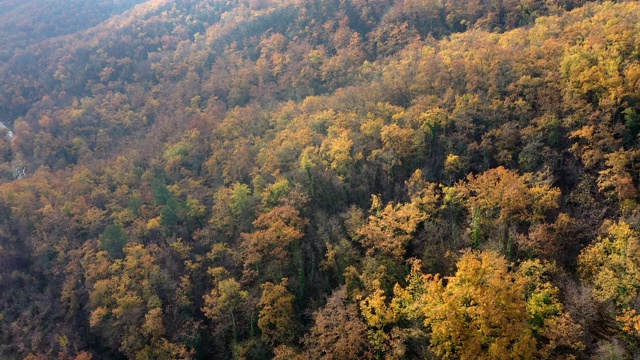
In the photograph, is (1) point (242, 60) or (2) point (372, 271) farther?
(1) point (242, 60)

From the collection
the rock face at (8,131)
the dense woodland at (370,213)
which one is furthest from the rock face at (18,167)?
the rock face at (8,131)

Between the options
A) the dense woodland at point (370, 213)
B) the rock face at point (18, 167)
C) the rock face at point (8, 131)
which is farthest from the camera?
the rock face at point (8, 131)

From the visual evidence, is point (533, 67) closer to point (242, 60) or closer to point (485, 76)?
point (485, 76)

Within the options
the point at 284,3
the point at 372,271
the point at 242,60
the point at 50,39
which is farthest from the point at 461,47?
the point at 50,39

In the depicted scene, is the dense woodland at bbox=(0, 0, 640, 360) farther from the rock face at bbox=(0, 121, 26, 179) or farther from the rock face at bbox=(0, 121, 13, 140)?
the rock face at bbox=(0, 121, 13, 140)

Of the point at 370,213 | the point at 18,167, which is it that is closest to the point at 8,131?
the point at 18,167

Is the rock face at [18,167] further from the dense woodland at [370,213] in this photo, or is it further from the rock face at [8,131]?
the rock face at [8,131]

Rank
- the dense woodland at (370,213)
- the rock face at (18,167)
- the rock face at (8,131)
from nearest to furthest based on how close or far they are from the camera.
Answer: the dense woodland at (370,213)
the rock face at (18,167)
the rock face at (8,131)

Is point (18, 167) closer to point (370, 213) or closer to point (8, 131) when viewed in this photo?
point (8, 131)
